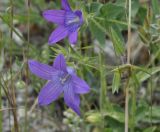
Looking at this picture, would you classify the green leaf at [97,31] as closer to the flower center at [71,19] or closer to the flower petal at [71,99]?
the flower center at [71,19]

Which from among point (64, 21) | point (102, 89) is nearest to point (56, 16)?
point (64, 21)

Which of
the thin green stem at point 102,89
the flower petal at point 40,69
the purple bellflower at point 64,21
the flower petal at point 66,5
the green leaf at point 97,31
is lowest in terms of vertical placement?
the thin green stem at point 102,89

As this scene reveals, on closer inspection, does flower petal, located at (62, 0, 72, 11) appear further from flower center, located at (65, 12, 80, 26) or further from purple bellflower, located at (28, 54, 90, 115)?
purple bellflower, located at (28, 54, 90, 115)

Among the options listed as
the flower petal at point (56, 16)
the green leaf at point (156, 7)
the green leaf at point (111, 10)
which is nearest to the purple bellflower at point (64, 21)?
the flower petal at point (56, 16)

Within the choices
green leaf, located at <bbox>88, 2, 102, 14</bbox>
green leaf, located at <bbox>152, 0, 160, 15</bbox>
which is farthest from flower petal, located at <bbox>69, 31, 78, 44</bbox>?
green leaf, located at <bbox>152, 0, 160, 15</bbox>

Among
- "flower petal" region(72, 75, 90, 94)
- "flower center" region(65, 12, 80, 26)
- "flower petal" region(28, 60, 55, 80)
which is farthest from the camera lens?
"flower center" region(65, 12, 80, 26)

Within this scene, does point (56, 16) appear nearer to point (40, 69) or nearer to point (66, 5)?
point (66, 5)
